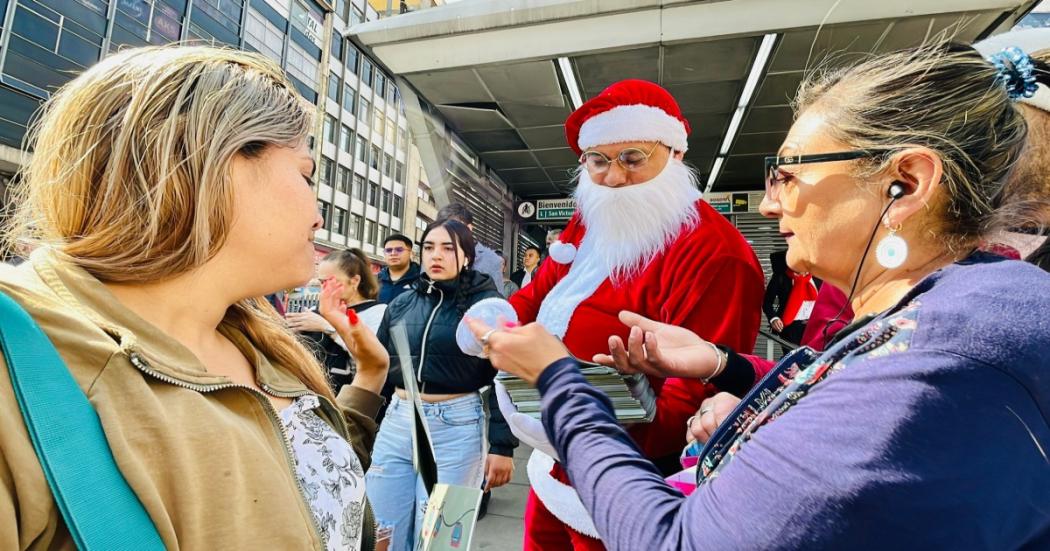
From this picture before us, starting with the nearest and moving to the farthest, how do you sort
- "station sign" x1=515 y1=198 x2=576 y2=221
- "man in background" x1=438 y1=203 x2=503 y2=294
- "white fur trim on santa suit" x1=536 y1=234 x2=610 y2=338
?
"white fur trim on santa suit" x1=536 y1=234 x2=610 y2=338
"man in background" x1=438 y1=203 x2=503 y2=294
"station sign" x1=515 y1=198 x2=576 y2=221

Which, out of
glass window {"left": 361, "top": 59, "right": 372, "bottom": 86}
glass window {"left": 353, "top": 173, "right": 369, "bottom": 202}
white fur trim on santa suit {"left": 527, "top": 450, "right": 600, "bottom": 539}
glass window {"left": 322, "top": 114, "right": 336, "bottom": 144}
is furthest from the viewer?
glass window {"left": 361, "top": 59, "right": 372, "bottom": 86}

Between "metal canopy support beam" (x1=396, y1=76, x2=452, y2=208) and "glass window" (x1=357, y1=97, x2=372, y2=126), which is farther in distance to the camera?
"glass window" (x1=357, y1=97, x2=372, y2=126)

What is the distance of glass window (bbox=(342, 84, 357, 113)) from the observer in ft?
120

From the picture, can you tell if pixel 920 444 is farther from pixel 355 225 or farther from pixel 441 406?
pixel 355 225

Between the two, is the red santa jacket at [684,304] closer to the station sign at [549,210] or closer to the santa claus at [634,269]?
the santa claus at [634,269]

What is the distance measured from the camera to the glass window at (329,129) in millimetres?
35025

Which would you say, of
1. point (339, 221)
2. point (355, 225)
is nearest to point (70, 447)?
point (339, 221)

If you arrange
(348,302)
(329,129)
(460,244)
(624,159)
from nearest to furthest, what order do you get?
(624,159) → (460,244) → (348,302) → (329,129)

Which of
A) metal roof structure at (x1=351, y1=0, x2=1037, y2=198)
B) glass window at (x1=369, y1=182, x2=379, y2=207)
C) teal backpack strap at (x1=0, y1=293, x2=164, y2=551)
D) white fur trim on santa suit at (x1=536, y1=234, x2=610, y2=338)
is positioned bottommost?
teal backpack strap at (x1=0, y1=293, x2=164, y2=551)

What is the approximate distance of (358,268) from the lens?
3.68 meters

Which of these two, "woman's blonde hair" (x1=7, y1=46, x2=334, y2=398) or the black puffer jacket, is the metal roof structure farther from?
"woman's blonde hair" (x1=7, y1=46, x2=334, y2=398)

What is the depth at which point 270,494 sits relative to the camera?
797 millimetres

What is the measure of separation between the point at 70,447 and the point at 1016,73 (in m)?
1.51

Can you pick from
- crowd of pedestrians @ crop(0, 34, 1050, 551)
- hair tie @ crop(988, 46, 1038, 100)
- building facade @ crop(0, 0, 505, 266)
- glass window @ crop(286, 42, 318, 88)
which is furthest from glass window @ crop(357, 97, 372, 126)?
hair tie @ crop(988, 46, 1038, 100)
